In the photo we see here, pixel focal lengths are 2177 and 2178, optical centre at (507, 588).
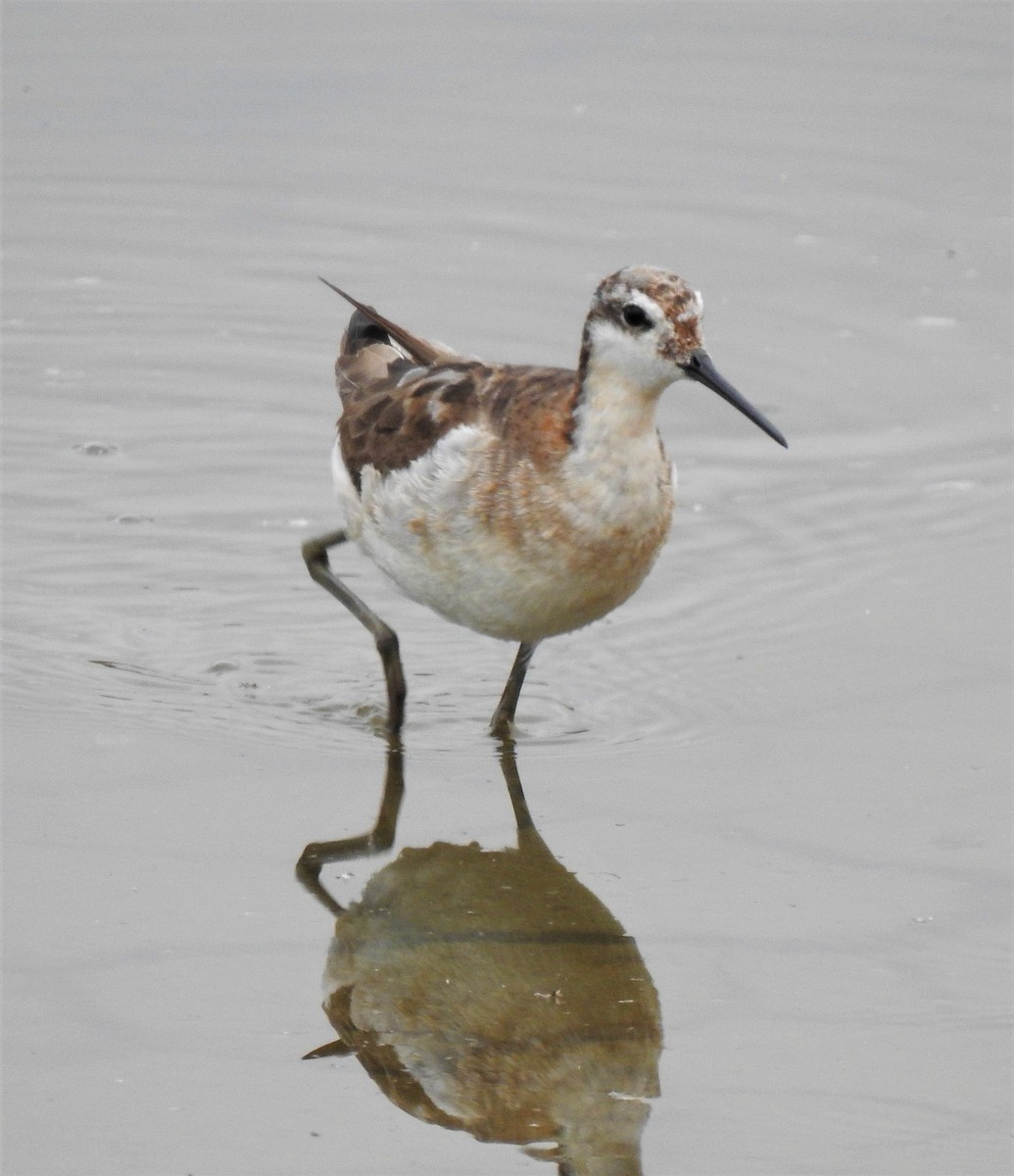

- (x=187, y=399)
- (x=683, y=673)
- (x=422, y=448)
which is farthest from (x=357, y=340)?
(x=187, y=399)

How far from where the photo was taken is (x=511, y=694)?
699 centimetres

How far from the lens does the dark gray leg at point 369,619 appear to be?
23.2ft

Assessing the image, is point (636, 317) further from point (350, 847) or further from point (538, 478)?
point (350, 847)

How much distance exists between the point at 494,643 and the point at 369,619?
743 millimetres

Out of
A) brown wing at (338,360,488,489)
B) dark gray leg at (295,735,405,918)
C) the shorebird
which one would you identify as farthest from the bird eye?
dark gray leg at (295,735,405,918)

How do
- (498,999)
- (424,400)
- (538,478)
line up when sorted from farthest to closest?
(424,400), (538,478), (498,999)

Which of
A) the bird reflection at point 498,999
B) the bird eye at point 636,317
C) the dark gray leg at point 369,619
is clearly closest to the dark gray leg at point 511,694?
the dark gray leg at point 369,619

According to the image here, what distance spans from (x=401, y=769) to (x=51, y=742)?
3.58 feet

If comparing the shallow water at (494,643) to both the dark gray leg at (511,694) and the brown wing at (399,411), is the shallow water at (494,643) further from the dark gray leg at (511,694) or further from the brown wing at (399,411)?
the brown wing at (399,411)

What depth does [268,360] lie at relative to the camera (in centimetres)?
1031

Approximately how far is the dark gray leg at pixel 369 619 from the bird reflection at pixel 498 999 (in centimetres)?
73

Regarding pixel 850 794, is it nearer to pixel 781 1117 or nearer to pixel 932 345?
pixel 781 1117

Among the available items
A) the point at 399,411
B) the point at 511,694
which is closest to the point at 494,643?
the point at 511,694

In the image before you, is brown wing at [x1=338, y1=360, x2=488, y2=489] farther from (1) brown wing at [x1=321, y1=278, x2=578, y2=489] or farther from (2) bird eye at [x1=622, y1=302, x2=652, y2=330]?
(2) bird eye at [x1=622, y1=302, x2=652, y2=330]
